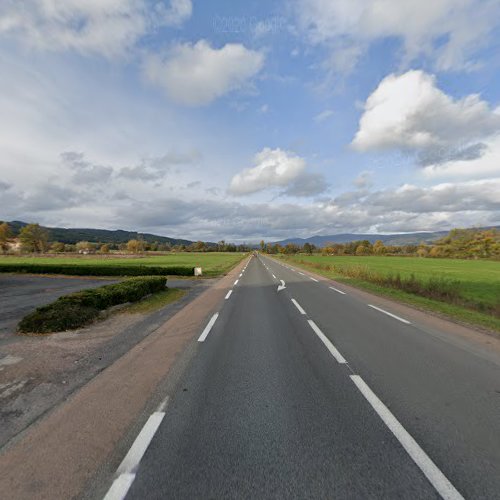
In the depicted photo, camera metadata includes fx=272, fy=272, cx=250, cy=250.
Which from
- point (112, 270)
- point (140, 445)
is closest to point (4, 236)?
point (112, 270)

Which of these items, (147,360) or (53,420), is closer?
(53,420)

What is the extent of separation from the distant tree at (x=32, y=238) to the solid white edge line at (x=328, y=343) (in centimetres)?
13495

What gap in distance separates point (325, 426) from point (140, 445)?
7.07 feet

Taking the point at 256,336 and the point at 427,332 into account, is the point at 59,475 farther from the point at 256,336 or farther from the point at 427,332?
the point at 427,332

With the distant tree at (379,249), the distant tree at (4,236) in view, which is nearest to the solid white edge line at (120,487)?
the distant tree at (4,236)

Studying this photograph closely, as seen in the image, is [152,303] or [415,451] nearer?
[415,451]

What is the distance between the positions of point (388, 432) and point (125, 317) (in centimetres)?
860

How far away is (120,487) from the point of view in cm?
248

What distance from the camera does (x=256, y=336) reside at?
7.14 meters

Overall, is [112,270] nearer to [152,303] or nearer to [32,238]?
[152,303]

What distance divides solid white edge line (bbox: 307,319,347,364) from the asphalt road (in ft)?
A: 0.18

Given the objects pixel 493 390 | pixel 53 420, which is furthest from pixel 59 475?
pixel 493 390

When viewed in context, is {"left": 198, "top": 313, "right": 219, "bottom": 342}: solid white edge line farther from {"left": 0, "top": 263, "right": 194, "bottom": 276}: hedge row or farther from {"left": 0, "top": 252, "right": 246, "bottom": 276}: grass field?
{"left": 0, "top": 252, "right": 246, "bottom": 276}: grass field

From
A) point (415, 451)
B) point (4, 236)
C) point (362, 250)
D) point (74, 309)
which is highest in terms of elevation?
point (4, 236)
